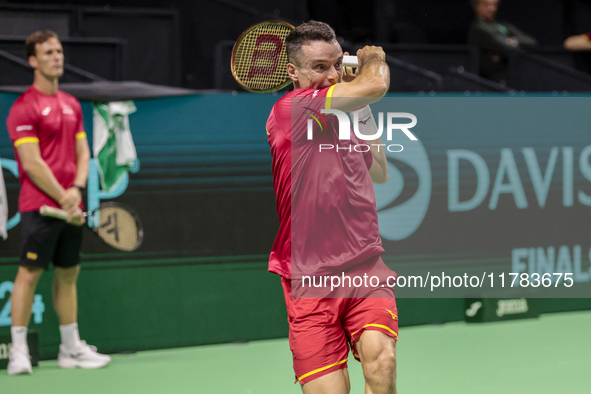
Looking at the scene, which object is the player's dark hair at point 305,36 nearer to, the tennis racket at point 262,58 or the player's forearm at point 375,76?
the player's forearm at point 375,76

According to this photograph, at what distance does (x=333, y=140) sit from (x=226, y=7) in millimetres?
5422

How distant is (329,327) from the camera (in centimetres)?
249

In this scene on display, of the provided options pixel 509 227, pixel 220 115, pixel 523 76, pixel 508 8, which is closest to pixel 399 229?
pixel 509 227

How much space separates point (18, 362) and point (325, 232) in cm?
251

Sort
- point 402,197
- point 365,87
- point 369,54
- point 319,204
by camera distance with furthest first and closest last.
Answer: point 402,197
point 319,204
point 369,54
point 365,87

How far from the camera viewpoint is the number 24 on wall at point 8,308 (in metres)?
4.43

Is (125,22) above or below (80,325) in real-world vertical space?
above

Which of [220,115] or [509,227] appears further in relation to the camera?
[509,227]

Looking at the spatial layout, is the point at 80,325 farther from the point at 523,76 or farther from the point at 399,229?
the point at 523,76

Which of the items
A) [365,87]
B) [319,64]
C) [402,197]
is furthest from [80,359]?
[365,87]

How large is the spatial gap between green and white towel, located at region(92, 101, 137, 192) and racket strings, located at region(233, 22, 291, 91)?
5.80 ft

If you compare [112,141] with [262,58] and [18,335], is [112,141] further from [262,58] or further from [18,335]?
[262,58]

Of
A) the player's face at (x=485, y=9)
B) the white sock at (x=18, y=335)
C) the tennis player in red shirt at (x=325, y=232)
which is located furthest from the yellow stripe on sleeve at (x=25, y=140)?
the player's face at (x=485, y=9)

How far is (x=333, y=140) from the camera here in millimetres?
2521
